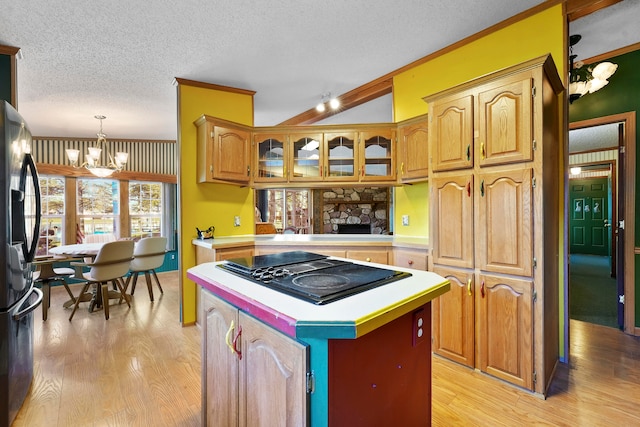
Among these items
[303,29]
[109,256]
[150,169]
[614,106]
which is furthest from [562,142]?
[150,169]

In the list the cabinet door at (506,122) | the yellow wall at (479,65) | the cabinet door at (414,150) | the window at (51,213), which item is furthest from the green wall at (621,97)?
the window at (51,213)

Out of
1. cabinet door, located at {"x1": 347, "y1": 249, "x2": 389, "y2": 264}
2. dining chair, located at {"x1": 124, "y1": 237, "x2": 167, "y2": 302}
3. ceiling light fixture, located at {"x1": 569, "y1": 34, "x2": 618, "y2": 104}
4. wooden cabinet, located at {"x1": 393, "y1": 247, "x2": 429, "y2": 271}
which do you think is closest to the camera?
ceiling light fixture, located at {"x1": 569, "y1": 34, "x2": 618, "y2": 104}

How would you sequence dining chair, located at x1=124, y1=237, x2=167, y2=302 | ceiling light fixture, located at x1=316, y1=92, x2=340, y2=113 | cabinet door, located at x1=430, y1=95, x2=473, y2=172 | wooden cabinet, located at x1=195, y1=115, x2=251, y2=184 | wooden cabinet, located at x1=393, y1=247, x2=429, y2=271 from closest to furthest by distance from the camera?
cabinet door, located at x1=430, y1=95, x2=473, y2=172 < wooden cabinet, located at x1=393, y1=247, x2=429, y2=271 < wooden cabinet, located at x1=195, y1=115, x2=251, y2=184 < ceiling light fixture, located at x1=316, y1=92, x2=340, y2=113 < dining chair, located at x1=124, y1=237, x2=167, y2=302

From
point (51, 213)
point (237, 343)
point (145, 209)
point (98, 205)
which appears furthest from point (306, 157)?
point (51, 213)

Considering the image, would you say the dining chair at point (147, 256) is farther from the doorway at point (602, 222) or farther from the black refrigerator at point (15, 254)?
the doorway at point (602, 222)

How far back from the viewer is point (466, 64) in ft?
9.45

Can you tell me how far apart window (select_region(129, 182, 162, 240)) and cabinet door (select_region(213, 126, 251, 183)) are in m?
3.75

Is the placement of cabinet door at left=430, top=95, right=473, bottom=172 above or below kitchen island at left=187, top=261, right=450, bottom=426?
above

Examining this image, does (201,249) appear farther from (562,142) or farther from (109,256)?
(562,142)

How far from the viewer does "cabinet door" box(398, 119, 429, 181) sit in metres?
2.98

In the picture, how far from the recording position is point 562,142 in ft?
7.77

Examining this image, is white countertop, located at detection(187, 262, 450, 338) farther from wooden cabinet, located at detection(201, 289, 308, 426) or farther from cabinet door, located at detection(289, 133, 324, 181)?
cabinet door, located at detection(289, 133, 324, 181)

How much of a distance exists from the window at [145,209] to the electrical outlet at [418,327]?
630 cm

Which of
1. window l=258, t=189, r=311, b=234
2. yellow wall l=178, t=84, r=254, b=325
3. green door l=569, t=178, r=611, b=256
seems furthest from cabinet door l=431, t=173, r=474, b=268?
green door l=569, t=178, r=611, b=256
